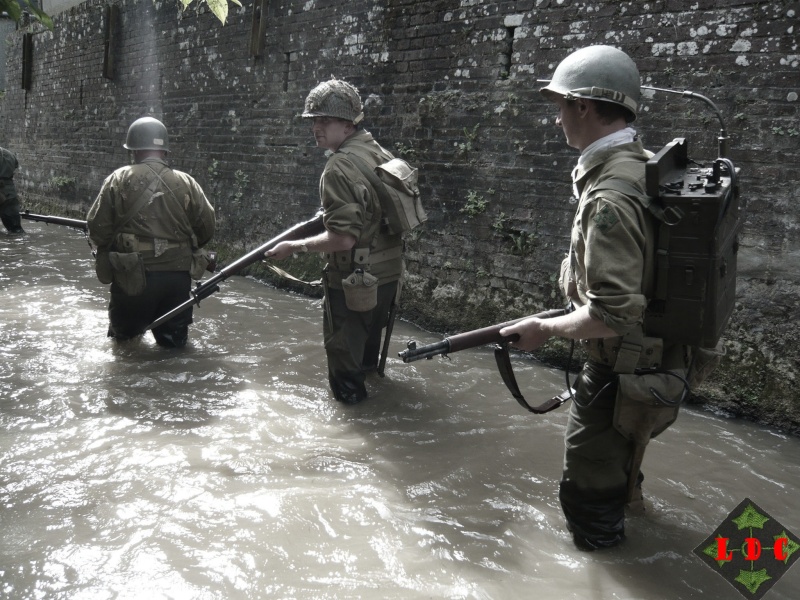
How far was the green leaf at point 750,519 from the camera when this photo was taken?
10.3ft

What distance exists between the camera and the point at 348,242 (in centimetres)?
439

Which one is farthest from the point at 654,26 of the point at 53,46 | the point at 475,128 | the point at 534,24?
the point at 53,46

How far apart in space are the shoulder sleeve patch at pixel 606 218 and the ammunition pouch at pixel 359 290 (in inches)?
84.5

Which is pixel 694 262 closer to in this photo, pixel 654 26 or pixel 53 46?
pixel 654 26

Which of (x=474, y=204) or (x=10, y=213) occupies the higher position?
(x=474, y=204)

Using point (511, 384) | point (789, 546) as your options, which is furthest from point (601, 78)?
point (789, 546)

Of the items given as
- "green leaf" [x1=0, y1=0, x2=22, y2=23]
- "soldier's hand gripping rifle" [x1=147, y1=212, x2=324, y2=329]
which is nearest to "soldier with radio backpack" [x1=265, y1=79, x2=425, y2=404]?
"soldier's hand gripping rifle" [x1=147, y1=212, x2=324, y2=329]

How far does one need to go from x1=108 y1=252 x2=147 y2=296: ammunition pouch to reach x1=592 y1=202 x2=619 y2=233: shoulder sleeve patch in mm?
3927

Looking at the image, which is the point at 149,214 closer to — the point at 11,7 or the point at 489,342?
the point at 11,7

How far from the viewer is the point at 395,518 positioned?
3.36 meters

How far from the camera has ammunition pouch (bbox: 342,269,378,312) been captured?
14.6 feet

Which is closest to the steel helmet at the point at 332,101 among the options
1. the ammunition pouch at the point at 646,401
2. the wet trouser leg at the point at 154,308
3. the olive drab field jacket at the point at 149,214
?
the olive drab field jacket at the point at 149,214

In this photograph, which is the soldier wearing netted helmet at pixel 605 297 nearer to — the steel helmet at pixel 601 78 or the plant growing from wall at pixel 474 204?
the steel helmet at pixel 601 78

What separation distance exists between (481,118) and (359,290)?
2.75 meters
